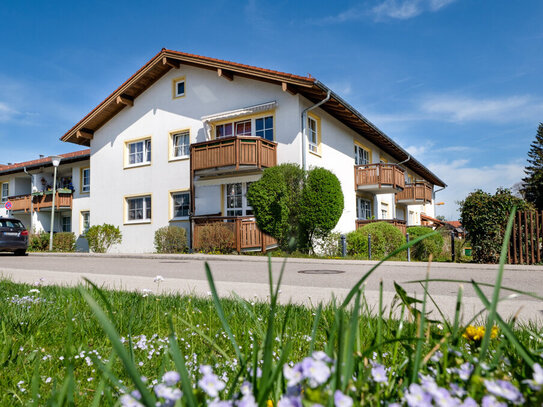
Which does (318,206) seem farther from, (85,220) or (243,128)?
(85,220)

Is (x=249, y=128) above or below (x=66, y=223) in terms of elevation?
above

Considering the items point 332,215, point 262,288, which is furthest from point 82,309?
point 332,215

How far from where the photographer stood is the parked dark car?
17031 millimetres

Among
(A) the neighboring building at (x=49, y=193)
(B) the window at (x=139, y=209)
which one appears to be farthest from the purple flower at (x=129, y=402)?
(A) the neighboring building at (x=49, y=193)

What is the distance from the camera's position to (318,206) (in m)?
15.5

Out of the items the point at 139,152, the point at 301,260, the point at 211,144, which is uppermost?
the point at 139,152

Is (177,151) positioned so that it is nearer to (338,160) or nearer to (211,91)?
(211,91)

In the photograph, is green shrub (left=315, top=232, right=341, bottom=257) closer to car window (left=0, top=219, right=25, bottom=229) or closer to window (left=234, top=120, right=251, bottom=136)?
window (left=234, top=120, right=251, bottom=136)

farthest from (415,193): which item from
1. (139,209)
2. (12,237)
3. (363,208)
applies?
(12,237)

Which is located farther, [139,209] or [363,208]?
[363,208]

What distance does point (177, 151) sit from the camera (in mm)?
21094

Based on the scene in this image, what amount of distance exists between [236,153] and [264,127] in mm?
2497

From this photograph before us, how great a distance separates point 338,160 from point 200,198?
6.78 metres

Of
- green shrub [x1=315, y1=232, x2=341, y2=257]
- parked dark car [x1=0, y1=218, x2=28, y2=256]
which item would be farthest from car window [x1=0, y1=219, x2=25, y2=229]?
green shrub [x1=315, y1=232, x2=341, y2=257]
